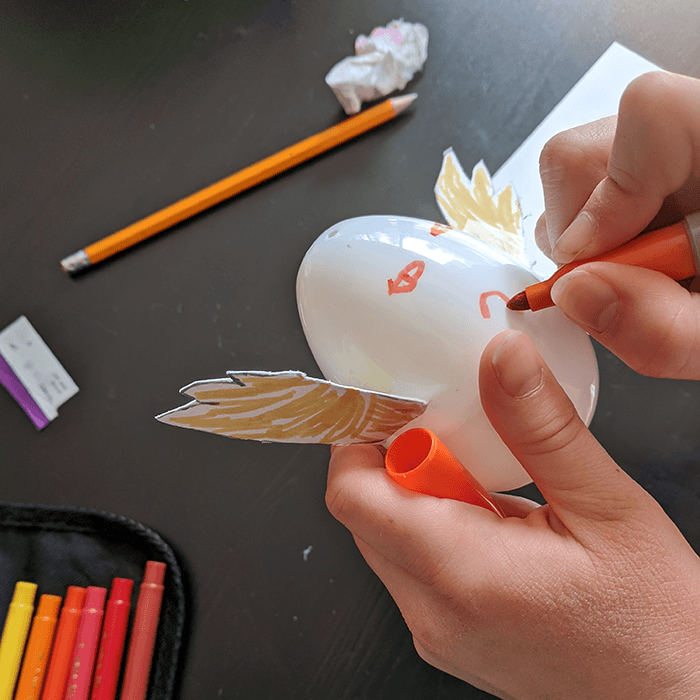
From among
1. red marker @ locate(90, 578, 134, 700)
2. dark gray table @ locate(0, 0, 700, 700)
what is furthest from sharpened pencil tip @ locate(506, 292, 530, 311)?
red marker @ locate(90, 578, 134, 700)

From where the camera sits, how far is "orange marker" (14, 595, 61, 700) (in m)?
0.66

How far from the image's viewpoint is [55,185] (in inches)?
33.4

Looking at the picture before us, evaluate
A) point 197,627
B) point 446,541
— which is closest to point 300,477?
point 197,627

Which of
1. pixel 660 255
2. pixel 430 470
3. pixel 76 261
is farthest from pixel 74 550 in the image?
pixel 660 255

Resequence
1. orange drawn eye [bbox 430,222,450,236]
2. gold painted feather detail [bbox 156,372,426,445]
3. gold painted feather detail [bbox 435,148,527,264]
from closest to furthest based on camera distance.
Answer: gold painted feather detail [bbox 156,372,426,445], orange drawn eye [bbox 430,222,450,236], gold painted feather detail [bbox 435,148,527,264]

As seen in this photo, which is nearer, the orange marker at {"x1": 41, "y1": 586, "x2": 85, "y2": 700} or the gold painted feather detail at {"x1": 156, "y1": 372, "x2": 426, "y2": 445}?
the gold painted feather detail at {"x1": 156, "y1": 372, "x2": 426, "y2": 445}

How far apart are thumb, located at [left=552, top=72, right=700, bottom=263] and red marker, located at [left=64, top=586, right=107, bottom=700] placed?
68cm

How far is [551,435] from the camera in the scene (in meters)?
0.40

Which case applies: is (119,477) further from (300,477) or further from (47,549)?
(300,477)

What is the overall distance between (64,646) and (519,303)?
684 millimetres

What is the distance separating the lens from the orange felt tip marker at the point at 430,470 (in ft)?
1.39

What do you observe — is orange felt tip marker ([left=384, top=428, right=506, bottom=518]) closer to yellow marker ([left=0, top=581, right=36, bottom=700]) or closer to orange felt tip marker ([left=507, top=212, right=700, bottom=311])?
orange felt tip marker ([left=507, top=212, right=700, bottom=311])

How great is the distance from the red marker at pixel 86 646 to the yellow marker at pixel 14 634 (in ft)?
0.22

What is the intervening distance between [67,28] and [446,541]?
3.33ft
